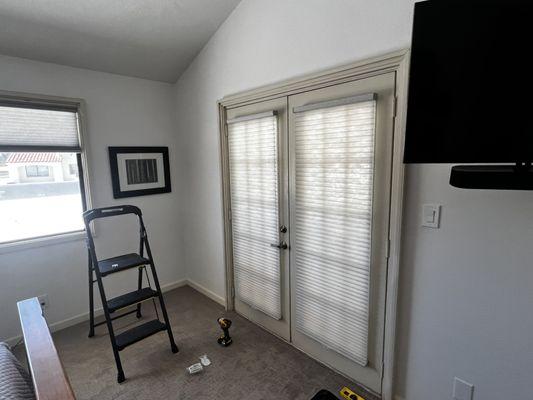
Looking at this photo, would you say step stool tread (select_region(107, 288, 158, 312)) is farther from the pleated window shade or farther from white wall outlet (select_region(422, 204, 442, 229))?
white wall outlet (select_region(422, 204, 442, 229))

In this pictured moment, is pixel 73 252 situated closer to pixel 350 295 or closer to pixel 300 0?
pixel 350 295

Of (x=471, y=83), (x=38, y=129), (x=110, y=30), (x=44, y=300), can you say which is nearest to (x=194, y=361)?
(x=44, y=300)

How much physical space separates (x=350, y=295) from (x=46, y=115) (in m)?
2.91

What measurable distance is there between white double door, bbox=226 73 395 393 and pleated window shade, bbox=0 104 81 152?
4.86 ft

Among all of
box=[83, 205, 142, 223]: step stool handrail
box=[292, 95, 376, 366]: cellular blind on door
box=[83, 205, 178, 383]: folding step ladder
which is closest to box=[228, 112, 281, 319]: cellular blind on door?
box=[292, 95, 376, 366]: cellular blind on door

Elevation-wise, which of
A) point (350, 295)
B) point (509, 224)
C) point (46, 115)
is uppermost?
point (46, 115)

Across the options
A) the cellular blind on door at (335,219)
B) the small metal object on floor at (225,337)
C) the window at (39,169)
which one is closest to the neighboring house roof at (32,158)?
the window at (39,169)

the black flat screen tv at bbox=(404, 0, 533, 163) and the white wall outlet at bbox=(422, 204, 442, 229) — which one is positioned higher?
the black flat screen tv at bbox=(404, 0, 533, 163)

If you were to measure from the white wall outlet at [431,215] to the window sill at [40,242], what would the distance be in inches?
115

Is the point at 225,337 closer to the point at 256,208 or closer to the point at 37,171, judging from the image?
the point at 256,208

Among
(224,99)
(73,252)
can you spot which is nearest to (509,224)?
(224,99)

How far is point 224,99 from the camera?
8.22 ft

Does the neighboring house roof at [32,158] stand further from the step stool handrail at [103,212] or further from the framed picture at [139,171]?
the step stool handrail at [103,212]

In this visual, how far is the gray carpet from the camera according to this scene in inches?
74.6
